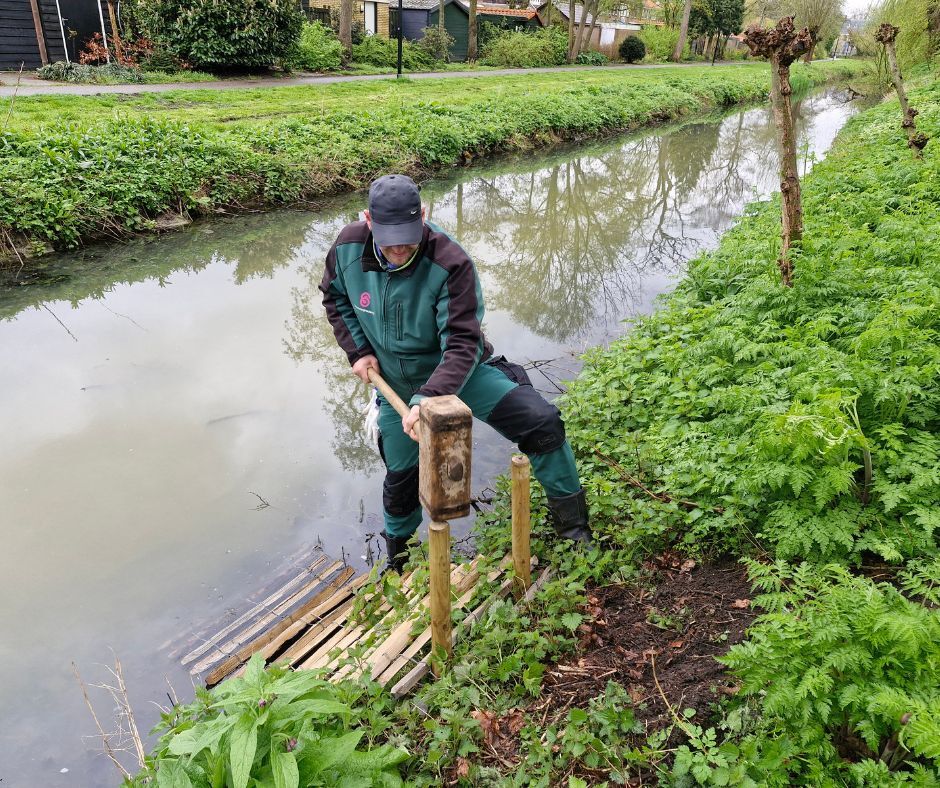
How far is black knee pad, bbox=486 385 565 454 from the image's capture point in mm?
3850

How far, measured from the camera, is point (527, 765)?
2.72 meters

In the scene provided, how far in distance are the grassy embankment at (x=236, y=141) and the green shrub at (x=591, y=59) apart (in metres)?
17.7

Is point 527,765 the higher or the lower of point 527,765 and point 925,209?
the lower

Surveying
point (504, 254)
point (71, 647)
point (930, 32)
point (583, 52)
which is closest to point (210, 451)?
point (71, 647)

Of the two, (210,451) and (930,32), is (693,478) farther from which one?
(930,32)

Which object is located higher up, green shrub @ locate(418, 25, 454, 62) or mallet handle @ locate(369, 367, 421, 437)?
green shrub @ locate(418, 25, 454, 62)

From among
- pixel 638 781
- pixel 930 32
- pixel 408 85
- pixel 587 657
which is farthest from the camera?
pixel 408 85

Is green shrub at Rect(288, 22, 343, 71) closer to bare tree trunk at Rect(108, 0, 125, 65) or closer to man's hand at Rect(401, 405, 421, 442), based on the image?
bare tree trunk at Rect(108, 0, 125, 65)

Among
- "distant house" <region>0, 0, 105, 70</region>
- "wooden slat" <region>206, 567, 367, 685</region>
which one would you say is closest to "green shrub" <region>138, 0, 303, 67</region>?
"distant house" <region>0, 0, 105, 70</region>

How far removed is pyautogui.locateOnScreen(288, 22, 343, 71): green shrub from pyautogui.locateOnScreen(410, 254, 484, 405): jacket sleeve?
76.4 feet

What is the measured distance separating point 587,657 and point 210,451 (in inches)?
144

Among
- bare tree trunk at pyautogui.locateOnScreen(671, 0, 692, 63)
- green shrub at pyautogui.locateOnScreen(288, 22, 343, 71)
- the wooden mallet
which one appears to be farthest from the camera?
bare tree trunk at pyautogui.locateOnScreen(671, 0, 692, 63)

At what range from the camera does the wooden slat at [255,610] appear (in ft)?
12.7

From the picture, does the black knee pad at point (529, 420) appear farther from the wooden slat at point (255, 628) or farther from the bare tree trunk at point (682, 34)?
the bare tree trunk at point (682, 34)
